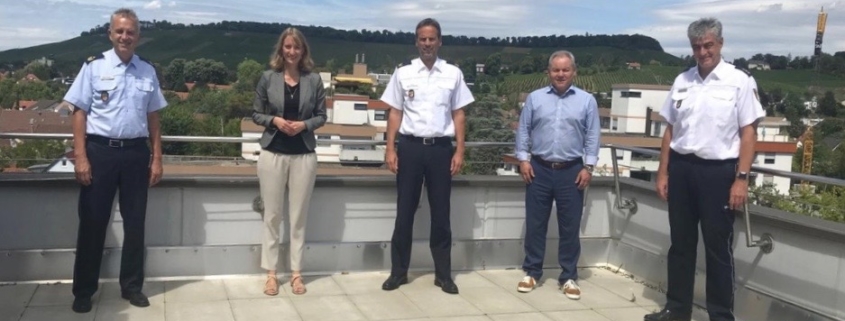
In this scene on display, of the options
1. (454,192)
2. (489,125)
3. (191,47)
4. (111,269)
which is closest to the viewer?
(111,269)

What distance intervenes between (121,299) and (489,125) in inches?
191

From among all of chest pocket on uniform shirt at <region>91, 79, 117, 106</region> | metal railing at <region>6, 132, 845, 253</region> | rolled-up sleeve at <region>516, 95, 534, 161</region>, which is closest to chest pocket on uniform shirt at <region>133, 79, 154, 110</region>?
chest pocket on uniform shirt at <region>91, 79, 117, 106</region>

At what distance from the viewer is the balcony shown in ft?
13.9

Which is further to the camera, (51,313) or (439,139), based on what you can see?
(439,139)

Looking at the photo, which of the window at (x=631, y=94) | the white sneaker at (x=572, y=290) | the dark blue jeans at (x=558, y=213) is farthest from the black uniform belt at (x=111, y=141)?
the window at (x=631, y=94)

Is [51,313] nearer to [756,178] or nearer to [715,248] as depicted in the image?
[715,248]

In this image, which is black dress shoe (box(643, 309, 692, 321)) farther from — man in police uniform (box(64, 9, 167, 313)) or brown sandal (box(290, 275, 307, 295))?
man in police uniform (box(64, 9, 167, 313))

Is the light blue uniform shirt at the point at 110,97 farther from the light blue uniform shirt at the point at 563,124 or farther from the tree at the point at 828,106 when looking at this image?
the tree at the point at 828,106

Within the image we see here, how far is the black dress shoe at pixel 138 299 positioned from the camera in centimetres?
435

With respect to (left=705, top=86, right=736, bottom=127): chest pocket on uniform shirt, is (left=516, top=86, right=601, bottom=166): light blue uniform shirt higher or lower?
lower

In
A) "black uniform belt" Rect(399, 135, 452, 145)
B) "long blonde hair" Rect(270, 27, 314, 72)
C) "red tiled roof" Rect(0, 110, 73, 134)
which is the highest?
"long blonde hair" Rect(270, 27, 314, 72)

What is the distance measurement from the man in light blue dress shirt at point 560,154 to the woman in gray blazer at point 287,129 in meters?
1.31

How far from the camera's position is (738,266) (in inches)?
181

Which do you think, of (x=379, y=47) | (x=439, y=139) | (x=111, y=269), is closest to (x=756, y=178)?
(x=439, y=139)
